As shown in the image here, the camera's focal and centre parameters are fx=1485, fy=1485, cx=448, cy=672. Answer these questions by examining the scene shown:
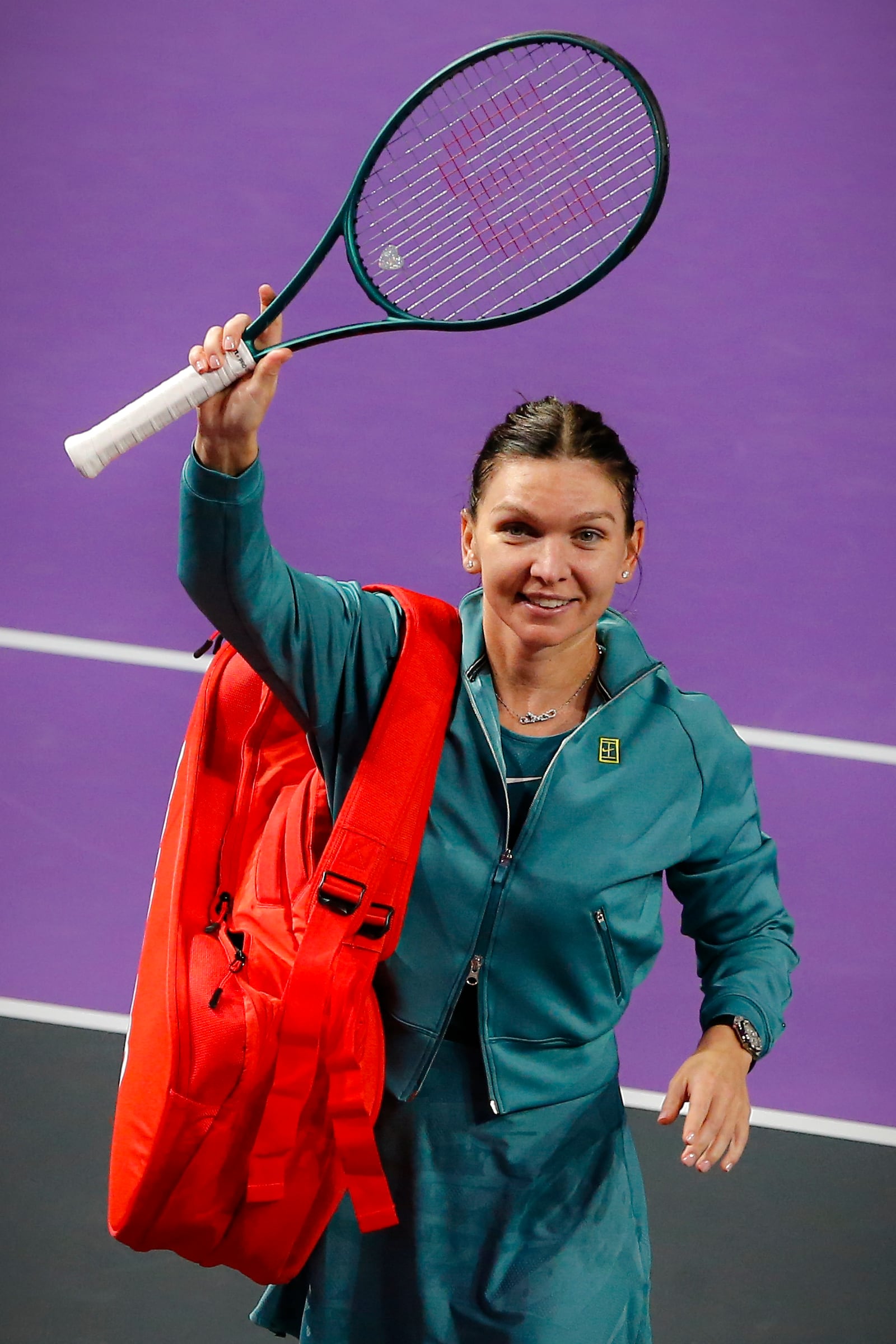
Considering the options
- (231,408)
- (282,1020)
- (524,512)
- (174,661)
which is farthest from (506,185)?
A: (282,1020)

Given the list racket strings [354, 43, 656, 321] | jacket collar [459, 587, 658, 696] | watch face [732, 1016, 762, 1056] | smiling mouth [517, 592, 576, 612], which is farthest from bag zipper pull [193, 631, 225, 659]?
watch face [732, 1016, 762, 1056]

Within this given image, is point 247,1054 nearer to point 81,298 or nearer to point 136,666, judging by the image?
point 136,666

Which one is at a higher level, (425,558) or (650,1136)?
(425,558)

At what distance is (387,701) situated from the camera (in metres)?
1.73

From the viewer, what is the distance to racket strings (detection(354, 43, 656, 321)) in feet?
8.66

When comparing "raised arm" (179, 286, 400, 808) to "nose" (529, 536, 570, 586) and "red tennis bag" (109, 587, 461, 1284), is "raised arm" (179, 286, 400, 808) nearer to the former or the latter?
"red tennis bag" (109, 587, 461, 1284)

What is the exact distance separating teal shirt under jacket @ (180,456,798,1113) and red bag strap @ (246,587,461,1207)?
0.19ft

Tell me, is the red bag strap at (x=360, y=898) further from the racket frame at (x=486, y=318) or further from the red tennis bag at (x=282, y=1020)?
the racket frame at (x=486, y=318)

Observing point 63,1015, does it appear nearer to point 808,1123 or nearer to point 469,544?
point 808,1123

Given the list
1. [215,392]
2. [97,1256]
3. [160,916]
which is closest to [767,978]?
[160,916]

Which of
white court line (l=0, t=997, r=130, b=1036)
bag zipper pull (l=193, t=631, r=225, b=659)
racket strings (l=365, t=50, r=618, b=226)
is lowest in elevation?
white court line (l=0, t=997, r=130, b=1036)

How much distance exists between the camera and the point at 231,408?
1.47 metres

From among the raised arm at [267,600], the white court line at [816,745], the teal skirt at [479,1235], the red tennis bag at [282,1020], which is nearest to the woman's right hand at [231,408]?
the raised arm at [267,600]

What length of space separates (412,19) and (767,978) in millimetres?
2466
